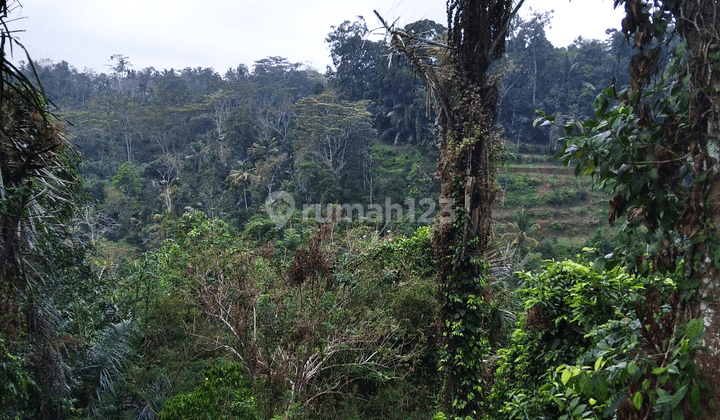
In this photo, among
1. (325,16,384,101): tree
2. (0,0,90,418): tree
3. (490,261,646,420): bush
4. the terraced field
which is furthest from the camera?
(325,16,384,101): tree

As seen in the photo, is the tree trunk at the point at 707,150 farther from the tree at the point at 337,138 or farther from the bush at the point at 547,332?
the tree at the point at 337,138

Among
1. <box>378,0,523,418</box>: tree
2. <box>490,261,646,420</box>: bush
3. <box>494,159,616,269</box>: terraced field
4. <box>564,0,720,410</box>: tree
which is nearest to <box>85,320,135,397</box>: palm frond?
<box>378,0,523,418</box>: tree

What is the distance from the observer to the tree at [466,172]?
431cm

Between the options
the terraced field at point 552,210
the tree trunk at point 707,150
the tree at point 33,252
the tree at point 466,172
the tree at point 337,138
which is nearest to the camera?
the tree trunk at point 707,150

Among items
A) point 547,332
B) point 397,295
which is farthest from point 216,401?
point 397,295

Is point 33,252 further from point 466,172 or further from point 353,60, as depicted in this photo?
point 353,60

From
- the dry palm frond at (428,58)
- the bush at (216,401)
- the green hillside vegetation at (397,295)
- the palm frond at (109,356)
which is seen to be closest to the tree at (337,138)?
the green hillside vegetation at (397,295)

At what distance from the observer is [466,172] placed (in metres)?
4.40

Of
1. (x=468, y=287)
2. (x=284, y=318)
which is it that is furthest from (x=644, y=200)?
(x=284, y=318)

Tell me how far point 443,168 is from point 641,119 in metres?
3.12

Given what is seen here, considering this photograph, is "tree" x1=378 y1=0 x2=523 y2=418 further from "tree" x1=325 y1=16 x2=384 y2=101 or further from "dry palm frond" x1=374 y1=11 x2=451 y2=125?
"tree" x1=325 y1=16 x2=384 y2=101

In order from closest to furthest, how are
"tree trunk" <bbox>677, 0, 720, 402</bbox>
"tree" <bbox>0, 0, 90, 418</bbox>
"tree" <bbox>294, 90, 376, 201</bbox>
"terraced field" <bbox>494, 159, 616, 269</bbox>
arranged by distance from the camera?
"tree trunk" <bbox>677, 0, 720, 402</bbox> < "tree" <bbox>0, 0, 90, 418</bbox> < "terraced field" <bbox>494, 159, 616, 269</bbox> < "tree" <bbox>294, 90, 376, 201</bbox>

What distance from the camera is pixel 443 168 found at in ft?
14.9

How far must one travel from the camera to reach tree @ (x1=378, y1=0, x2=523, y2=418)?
4.31 metres
